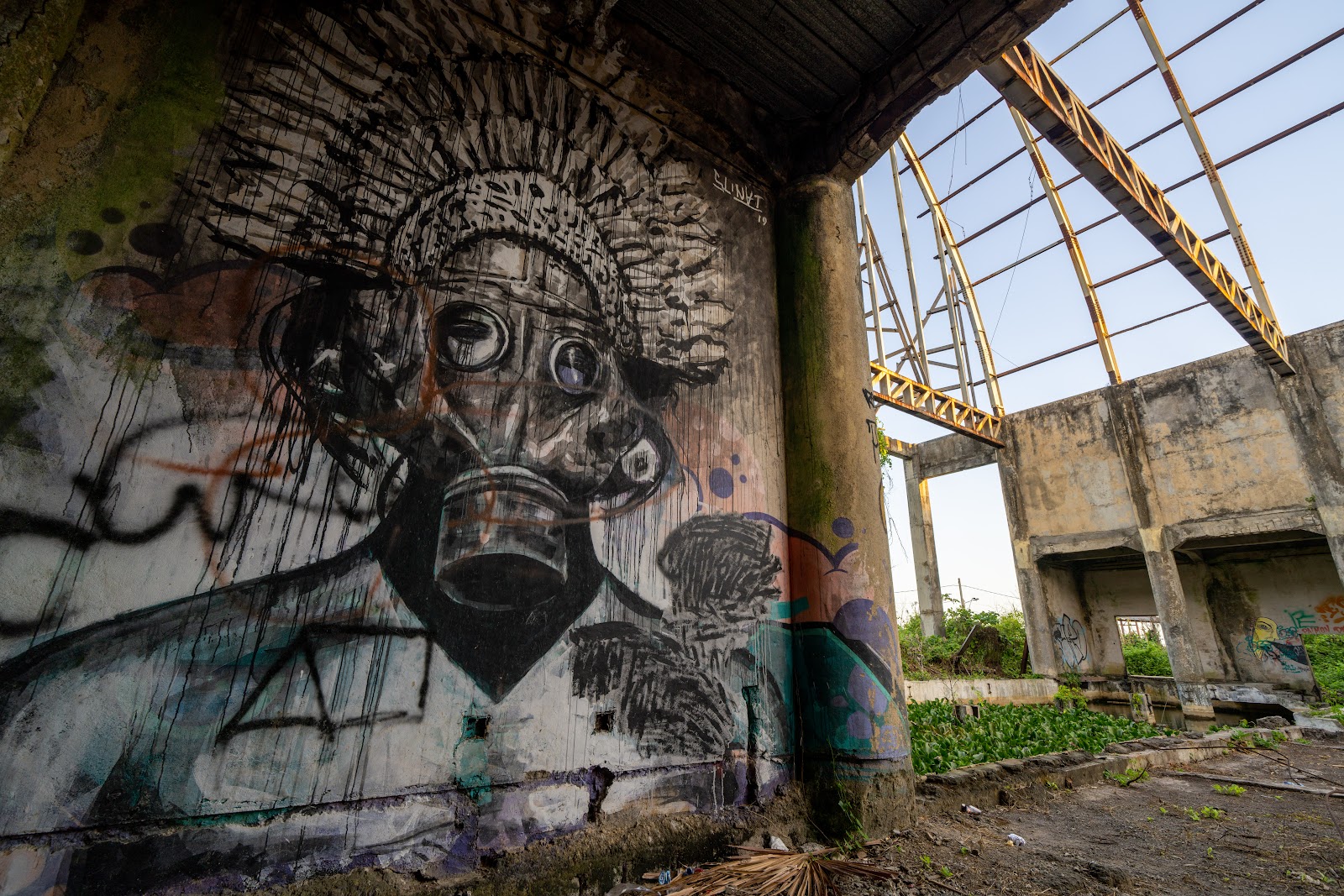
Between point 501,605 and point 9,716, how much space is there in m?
1.60

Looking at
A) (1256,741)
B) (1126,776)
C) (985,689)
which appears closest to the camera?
(1126,776)

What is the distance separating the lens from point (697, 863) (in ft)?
9.96

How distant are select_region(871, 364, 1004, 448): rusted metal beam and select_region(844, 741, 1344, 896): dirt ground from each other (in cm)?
772

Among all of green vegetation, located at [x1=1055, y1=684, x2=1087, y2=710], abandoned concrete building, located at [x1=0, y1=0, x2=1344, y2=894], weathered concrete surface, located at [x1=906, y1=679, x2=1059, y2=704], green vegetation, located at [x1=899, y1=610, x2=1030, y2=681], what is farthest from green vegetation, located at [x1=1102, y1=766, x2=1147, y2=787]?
green vegetation, located at [x1=1055, y1=684, x2=1087, y2=710]

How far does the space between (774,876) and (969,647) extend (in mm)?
14511

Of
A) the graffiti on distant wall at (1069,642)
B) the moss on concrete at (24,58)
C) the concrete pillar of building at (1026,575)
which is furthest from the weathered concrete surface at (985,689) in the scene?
the moss on concrete at (24,58)

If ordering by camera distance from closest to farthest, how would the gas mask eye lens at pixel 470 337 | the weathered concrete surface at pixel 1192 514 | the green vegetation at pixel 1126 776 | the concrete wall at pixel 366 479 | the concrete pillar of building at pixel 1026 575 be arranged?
the concrete wall at pixel 366 479, the gas mask eye lens at pixel 470 337, the green vegetation at pixel 1126 776, the weathered concrete surface at pixel 1192 514, the concrete pillar of building at pixel 1026 575

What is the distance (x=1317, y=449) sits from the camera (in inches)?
435

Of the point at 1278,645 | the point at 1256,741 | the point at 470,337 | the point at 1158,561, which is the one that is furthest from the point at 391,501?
the point at 1278,645

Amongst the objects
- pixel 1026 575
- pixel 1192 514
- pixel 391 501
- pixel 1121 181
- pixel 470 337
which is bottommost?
pixel 391 501

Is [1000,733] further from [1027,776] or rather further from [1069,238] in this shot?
[1069,238]

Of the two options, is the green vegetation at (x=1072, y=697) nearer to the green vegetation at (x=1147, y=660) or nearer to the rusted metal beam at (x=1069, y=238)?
the green vegetation at (x=1147, y=660)

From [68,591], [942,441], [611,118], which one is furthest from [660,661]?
[942,441]

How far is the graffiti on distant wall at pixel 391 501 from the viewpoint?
2049mm
